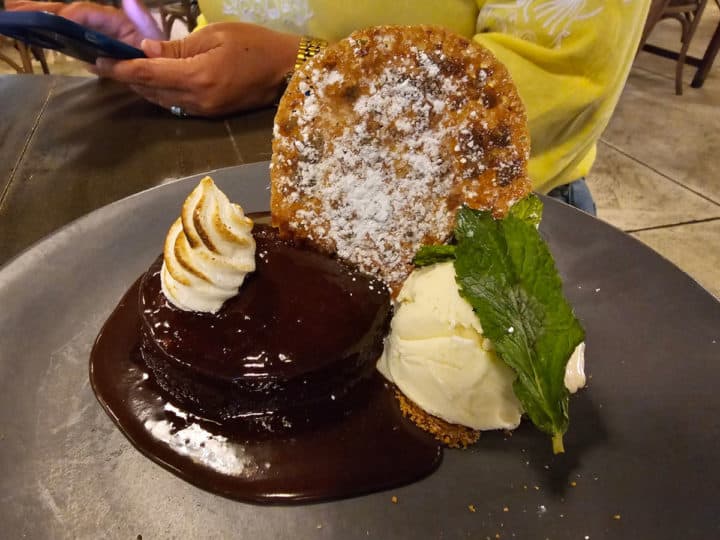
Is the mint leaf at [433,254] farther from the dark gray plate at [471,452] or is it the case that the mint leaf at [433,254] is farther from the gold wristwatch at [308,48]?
A: the gold wristwatch at [308,48]

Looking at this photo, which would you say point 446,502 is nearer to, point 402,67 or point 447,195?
point 447,195

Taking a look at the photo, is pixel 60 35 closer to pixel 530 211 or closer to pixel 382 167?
pixel 382 167

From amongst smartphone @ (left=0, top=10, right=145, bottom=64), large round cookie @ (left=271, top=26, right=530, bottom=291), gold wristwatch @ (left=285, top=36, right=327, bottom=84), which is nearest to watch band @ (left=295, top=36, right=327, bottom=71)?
gold wristwatch @ (left=285, top=36, right=327, bottom=84)

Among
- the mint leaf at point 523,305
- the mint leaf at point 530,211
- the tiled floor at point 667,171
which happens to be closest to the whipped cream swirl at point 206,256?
the mint leaf at point 523,305

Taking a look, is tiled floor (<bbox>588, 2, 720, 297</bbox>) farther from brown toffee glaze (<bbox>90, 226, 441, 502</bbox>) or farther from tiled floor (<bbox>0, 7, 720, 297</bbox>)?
brown toffee glaze (<bbox>90, 226, 441, 502</bbox>)

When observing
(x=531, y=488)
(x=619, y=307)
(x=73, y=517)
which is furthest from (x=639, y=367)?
(x=73, y=517)
